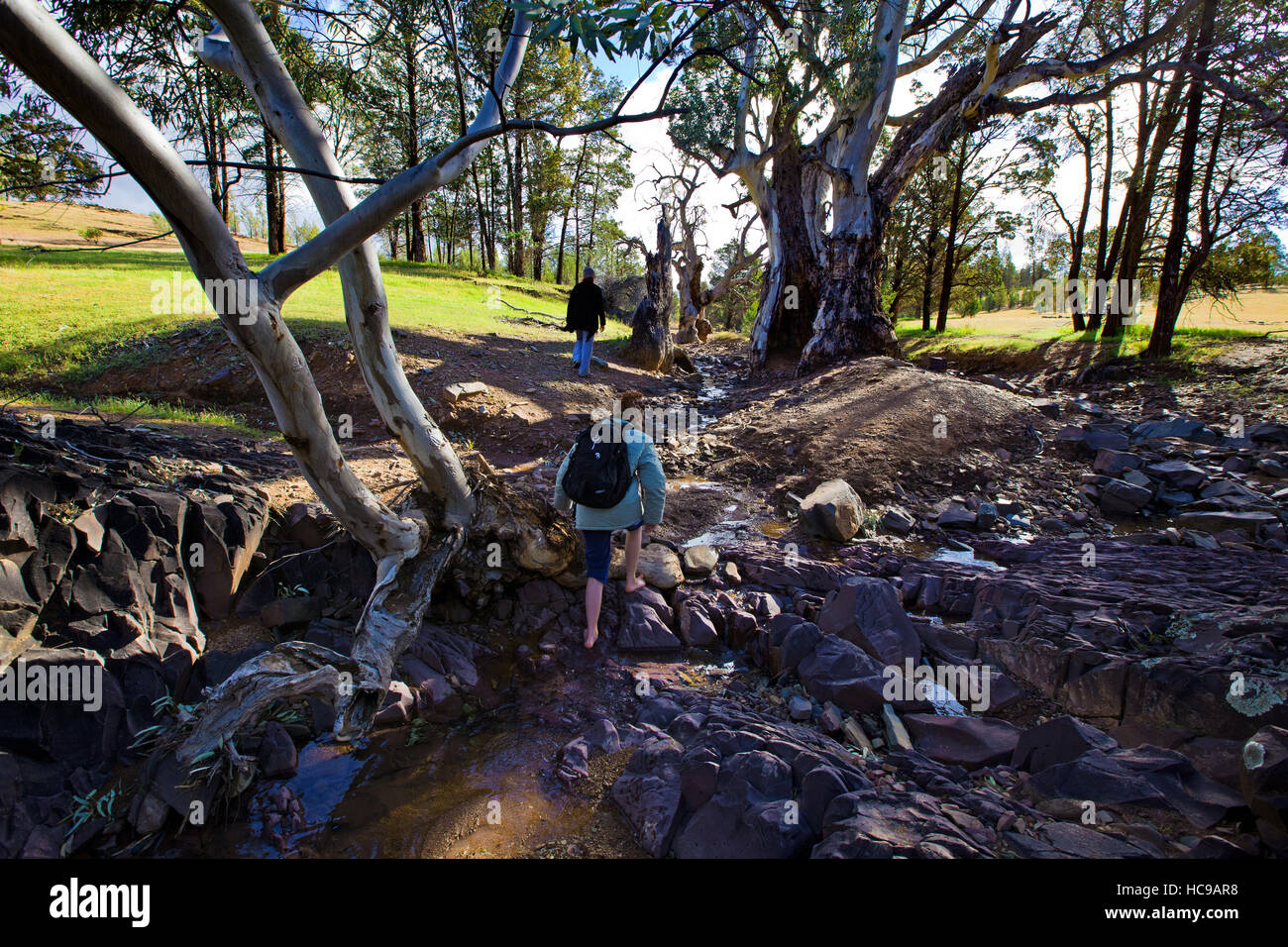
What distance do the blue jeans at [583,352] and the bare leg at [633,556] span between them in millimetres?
7421

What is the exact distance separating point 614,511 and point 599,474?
0.35m

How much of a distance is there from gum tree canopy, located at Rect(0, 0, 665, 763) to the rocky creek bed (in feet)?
0.96

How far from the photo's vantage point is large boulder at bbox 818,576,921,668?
454 cm

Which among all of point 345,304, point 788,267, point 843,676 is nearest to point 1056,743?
point 843,676

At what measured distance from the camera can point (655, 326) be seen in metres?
15.0

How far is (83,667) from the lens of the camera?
369 centimetres

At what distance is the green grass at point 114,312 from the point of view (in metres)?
9.50

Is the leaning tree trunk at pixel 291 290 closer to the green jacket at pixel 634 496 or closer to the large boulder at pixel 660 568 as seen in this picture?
the green jacket at pixel 634 496

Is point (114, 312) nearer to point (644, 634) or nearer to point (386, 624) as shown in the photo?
point (386, 624)

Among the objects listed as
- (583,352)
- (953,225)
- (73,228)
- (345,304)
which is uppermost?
(953,225)

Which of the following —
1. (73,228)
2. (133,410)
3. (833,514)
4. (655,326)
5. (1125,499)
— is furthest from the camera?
(73,228)

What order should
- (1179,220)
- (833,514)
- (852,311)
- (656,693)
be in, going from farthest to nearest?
(852,311) → (1179,220) → (833,514) → (656,693)

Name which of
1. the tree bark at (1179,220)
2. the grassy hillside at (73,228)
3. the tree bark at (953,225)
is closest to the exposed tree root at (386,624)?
the tree bark at (1179,220)

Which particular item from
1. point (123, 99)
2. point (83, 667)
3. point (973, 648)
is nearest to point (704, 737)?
point (973, 648)
